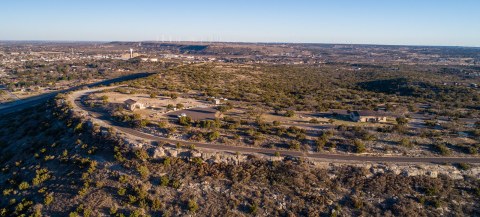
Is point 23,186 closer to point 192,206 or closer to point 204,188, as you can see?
point 192,206

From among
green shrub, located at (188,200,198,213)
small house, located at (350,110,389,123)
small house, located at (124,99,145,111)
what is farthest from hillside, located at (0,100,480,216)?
small house, located at (350,110,389,123)

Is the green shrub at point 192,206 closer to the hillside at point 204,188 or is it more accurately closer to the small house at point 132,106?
the hillside at point 204,188

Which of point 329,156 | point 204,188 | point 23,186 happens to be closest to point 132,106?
point 23,186

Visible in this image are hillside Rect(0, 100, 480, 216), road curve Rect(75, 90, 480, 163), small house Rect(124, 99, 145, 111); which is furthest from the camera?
small house Rect(124, 99, 145, 111)

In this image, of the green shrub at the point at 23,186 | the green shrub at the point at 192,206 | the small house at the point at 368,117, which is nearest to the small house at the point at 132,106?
the green shrub at the point at 23,186

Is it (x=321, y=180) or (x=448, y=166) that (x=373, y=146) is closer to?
(x=448, y=166)

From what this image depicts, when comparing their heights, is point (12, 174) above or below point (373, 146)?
below

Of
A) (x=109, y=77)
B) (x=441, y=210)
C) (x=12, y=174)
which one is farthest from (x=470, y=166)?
(x=109, y=77)

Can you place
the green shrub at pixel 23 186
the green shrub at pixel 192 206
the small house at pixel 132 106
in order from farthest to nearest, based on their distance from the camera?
the small house at pixel 132 106, the green shrub at pixel 23 186, the green shrub at pixel 192 206

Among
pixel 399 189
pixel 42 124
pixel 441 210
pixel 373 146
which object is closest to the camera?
pixel 441 210

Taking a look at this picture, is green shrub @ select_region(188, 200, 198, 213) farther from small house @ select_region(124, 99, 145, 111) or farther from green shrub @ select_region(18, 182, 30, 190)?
small house @ select_region(124, 99, 145, 111)

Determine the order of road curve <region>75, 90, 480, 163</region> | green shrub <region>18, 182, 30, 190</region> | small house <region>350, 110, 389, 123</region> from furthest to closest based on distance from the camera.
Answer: small house <region>350, 110, 389, 123</region> → road curve <region>75, 90, 480, 163</region> → green shrub <region>18, 182, 30, 190</region>
